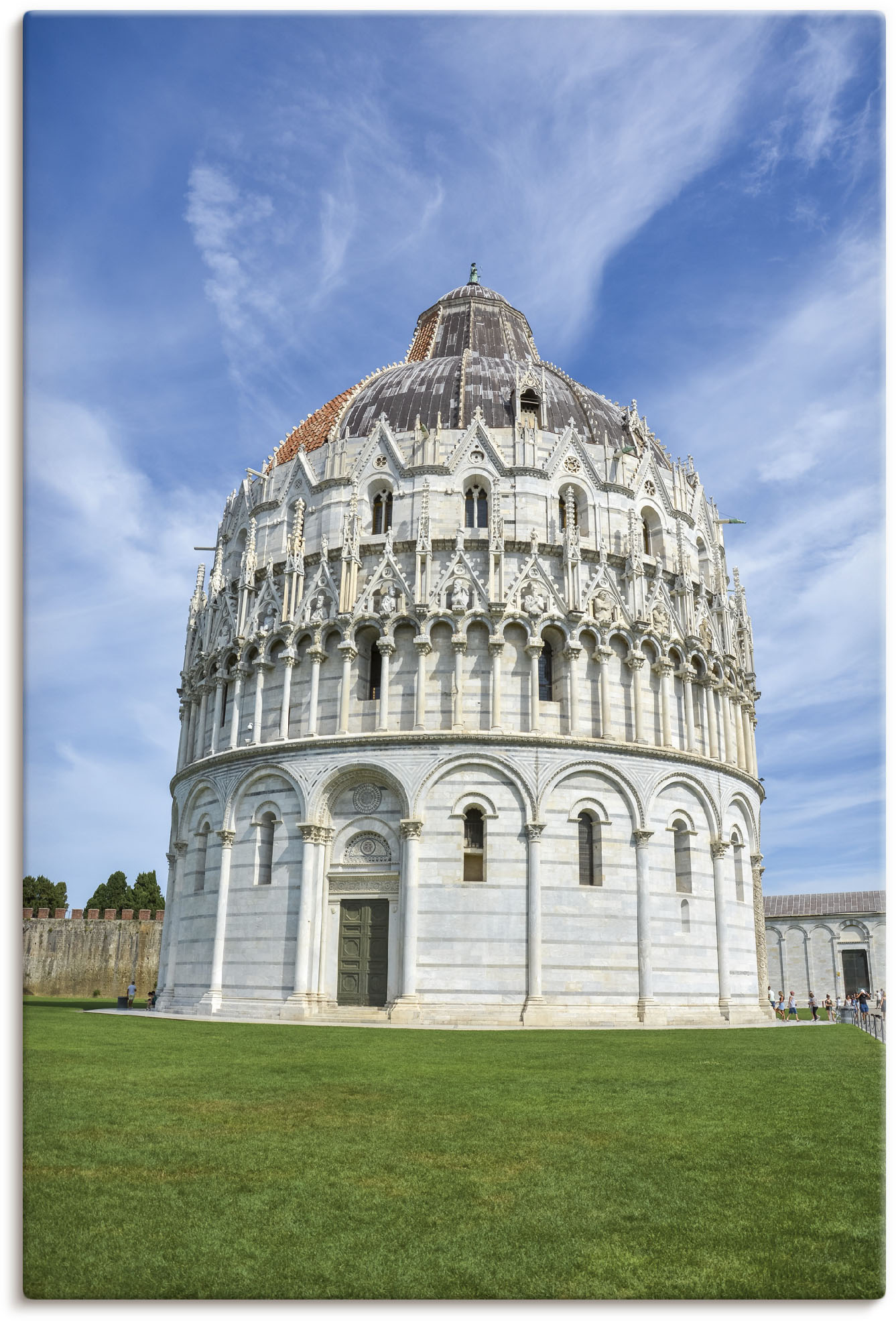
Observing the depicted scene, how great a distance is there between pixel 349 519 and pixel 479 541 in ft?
16.5

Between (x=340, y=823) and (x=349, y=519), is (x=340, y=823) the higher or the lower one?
the lower one

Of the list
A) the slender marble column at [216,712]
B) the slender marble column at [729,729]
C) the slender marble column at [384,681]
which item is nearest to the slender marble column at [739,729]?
the slender marble column at [729,729]

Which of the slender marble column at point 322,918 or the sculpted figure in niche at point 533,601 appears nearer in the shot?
the slender marble column at point 322,918

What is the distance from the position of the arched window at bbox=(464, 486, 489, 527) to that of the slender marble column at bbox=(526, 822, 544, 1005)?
11.6 meters

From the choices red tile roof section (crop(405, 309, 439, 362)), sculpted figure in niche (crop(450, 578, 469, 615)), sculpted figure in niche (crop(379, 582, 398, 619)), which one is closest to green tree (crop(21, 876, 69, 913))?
sculpted figure in niche (crop(379, 582, 398, 619))

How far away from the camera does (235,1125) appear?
11.0 m

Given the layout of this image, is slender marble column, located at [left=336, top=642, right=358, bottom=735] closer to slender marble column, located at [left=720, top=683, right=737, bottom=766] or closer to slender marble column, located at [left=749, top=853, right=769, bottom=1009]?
slender marble column, located at [left=720, top=683, right=737, bottom=766]

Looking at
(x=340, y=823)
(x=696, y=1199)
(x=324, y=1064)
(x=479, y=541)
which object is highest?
(x=479, y=541)

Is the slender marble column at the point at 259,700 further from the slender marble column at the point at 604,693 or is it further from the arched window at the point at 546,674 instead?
the slender marble column at the point at 604,693

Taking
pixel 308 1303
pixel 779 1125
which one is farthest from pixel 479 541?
pixel 308 1303

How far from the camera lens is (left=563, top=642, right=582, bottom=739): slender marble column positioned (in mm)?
34188

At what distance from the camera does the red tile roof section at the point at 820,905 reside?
71.4 metres

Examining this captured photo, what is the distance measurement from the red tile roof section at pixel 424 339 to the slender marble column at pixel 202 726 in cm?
2007

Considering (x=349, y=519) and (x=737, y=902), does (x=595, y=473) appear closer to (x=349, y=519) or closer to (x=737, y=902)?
(x=349, y=519)
